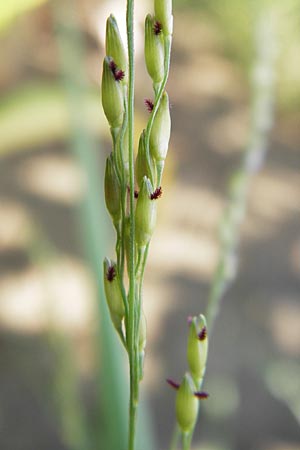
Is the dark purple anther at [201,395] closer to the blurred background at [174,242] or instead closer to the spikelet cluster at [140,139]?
the spikelet cluster at [140,139]

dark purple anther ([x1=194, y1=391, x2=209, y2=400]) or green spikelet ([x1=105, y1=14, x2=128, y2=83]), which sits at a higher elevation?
green spikelet ([x1=105, y1=14, x2=128, y2=83])

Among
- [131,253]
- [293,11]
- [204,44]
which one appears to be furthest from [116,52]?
[204,44]

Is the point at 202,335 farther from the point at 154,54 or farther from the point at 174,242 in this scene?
the point at 174,242

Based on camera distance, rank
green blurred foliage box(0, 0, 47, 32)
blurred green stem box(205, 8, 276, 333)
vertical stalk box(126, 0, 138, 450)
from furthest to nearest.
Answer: green blurred foliage box(0, 0, 47, 32) → blurred green stem box(205, 8, 276, 333) → vertical stalk box(126, 0, 138, 450)

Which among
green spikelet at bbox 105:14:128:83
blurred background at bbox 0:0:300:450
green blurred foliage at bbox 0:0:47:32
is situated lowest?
blurred background at bbox 0:0:300:450

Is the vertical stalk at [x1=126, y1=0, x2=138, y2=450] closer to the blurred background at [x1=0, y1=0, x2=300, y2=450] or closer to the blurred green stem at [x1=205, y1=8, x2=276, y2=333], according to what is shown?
the blurred green stem at [x1=205, y1=8, x2=276, y2=333]

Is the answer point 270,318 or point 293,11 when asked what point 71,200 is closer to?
point 270,318

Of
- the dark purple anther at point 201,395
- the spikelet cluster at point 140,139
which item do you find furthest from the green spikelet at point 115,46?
the dark purple anther at point 201,395

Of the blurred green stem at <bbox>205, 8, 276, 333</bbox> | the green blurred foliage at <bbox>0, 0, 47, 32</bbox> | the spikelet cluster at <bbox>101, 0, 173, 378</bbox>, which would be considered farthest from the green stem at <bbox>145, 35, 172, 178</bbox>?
the green blurred foliage at <bbox>0, 0, 47, 32</bbox>
